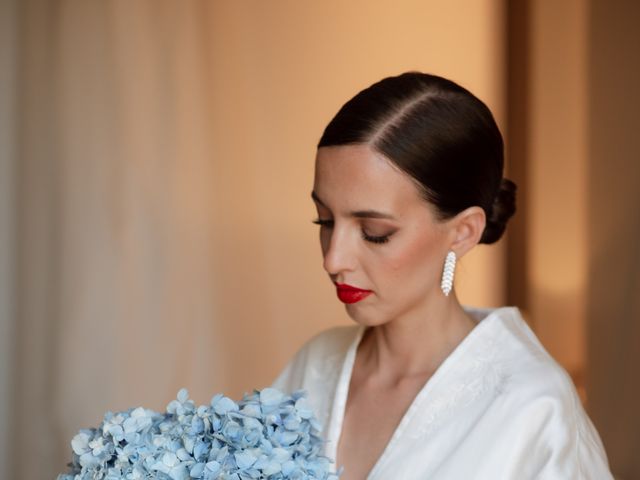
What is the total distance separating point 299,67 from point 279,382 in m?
1.78

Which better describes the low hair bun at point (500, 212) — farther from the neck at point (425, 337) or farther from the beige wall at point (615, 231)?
the beige wall at point (615, 231)

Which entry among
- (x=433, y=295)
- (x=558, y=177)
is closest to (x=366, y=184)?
(x=433, y=295)

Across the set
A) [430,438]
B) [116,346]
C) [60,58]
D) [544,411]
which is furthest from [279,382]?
[60,58]

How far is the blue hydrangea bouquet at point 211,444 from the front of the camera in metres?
1.37

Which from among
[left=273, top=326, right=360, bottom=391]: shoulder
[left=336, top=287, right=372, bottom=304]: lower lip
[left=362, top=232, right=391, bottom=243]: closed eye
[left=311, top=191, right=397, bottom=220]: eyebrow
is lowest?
[left=273, top=326, right=360, bottom=391]: shoulder

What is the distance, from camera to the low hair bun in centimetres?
193

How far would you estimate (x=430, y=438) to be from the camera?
5.89 ft

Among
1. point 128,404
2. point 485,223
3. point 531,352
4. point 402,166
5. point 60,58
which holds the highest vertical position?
point 60,58

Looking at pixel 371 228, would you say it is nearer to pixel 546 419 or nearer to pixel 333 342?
pixel 546 419

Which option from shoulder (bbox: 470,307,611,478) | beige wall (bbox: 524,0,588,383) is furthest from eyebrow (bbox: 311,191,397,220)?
beige wall (bbox: 524,0,588,383)

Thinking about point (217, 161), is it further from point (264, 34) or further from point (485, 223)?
point (485, 223)

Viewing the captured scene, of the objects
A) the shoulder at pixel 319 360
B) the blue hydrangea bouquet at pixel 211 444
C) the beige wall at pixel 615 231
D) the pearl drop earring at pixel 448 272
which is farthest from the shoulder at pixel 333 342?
the beige wall at pixel 615 231

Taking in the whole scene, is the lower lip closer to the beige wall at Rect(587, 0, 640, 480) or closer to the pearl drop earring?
the pearl drop earring

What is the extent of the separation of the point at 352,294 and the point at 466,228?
254mm
